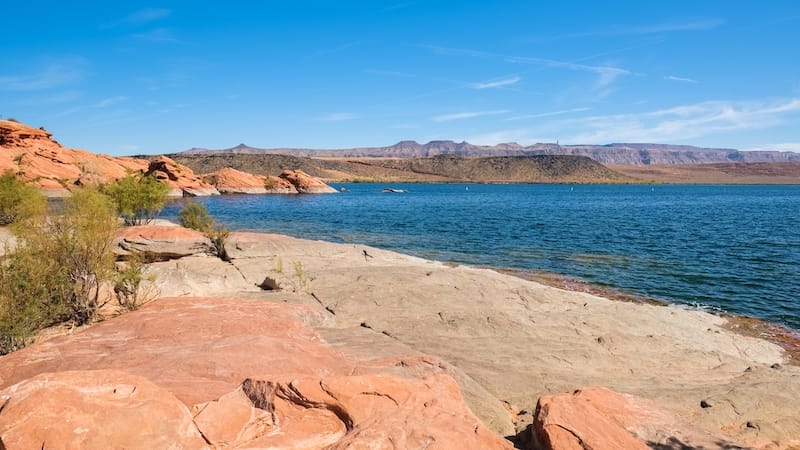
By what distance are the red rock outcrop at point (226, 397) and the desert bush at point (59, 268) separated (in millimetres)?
2450

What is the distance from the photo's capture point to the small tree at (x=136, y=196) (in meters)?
29.5

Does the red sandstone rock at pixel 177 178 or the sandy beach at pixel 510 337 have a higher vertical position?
the red sandstone rock at pixel 177 178

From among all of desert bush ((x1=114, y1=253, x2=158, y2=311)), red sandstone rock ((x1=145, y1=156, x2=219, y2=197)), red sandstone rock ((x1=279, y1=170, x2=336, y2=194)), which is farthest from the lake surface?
red sandstone rock ((x1=279, y1=170, x2=336, y2=194))

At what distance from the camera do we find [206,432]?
4926mm

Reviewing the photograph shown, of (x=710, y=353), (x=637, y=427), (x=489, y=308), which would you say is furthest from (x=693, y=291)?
(x=637, y=427)

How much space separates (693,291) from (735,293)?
1455 millimetres

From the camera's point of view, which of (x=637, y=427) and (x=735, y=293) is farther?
(x=735, y=293)

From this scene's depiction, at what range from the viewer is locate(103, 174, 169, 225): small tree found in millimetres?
29489

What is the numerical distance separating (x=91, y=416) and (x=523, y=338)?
9.41 m

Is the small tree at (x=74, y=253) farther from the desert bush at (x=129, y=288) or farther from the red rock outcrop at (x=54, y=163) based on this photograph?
the red rock outcrop at (x=54, y=163)

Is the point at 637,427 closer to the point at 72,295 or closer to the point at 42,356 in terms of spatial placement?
the point at 42,356

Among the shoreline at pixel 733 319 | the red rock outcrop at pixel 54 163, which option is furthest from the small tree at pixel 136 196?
the red rock outcrop at pixel 54 163

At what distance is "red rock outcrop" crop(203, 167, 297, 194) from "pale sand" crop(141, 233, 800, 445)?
9046cm

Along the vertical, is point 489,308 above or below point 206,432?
below
